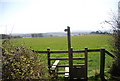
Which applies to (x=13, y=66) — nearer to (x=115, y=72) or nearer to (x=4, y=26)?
(x=4, y=26)

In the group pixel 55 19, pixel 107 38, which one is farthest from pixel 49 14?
pixel 107 38

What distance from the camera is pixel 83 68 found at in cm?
362

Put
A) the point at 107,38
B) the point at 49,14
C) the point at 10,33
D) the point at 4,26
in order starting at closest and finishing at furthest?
the point at 4,26 → the point at 10,33 → the point at 107,38 → the point at 49,14

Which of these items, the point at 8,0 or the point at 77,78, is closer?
the point at 8,0

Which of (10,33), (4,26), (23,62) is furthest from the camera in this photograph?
(10,33)

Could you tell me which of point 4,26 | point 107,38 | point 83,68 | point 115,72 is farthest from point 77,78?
point 4,26

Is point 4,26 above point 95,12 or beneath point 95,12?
beneath

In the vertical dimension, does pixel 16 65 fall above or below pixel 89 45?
above

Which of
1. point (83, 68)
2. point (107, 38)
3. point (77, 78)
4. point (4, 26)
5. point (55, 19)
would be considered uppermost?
point (55, 19)

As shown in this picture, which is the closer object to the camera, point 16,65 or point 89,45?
point 16,65

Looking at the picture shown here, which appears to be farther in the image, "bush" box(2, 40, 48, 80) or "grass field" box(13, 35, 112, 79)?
"grass field" box(13, 35, 112, 79)

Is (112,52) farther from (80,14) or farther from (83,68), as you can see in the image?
(80,14)

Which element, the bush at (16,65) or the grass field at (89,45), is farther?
the grass field at (89,45)

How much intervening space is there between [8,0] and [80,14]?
2.91m
